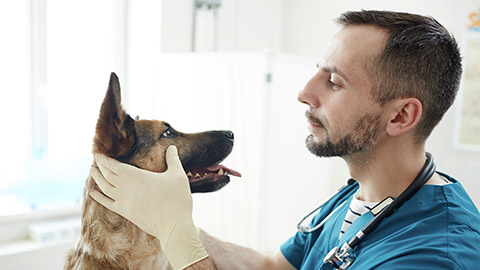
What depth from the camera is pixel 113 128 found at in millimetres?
1012

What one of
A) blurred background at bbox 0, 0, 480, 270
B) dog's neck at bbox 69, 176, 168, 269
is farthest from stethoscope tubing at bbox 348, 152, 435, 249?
blurred background at bbox 0, 0, 480, 270

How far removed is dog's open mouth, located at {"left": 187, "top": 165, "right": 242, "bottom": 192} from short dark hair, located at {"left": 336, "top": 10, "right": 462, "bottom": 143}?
460 millimetres

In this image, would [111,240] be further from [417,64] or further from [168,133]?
[417,64]

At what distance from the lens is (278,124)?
6.26 feet

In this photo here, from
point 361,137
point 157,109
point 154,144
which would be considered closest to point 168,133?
point 154,144

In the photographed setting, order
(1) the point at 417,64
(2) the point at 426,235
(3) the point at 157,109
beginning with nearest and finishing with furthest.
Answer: (2) the point at 426,235
(1) the point at 417,64
(3) the point at 157,109

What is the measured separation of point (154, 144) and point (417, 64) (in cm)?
70

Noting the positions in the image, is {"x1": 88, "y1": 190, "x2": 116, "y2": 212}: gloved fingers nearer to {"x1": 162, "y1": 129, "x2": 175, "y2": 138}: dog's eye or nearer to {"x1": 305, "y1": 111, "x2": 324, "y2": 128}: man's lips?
{"x1": 162, "y1": 129, "x2": 175, "y2": 138}: dog's eye

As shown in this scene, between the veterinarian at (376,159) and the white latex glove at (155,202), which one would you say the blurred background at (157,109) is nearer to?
the veterinarian at (376,159)

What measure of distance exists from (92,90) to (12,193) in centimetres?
64

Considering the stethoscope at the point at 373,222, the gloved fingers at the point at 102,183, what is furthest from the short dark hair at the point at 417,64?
the gloved fingers at the point at 102,183

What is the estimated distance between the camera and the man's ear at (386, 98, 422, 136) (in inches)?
42.3

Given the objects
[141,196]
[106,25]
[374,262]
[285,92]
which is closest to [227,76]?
[285,92]

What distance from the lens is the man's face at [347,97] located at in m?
1.10
